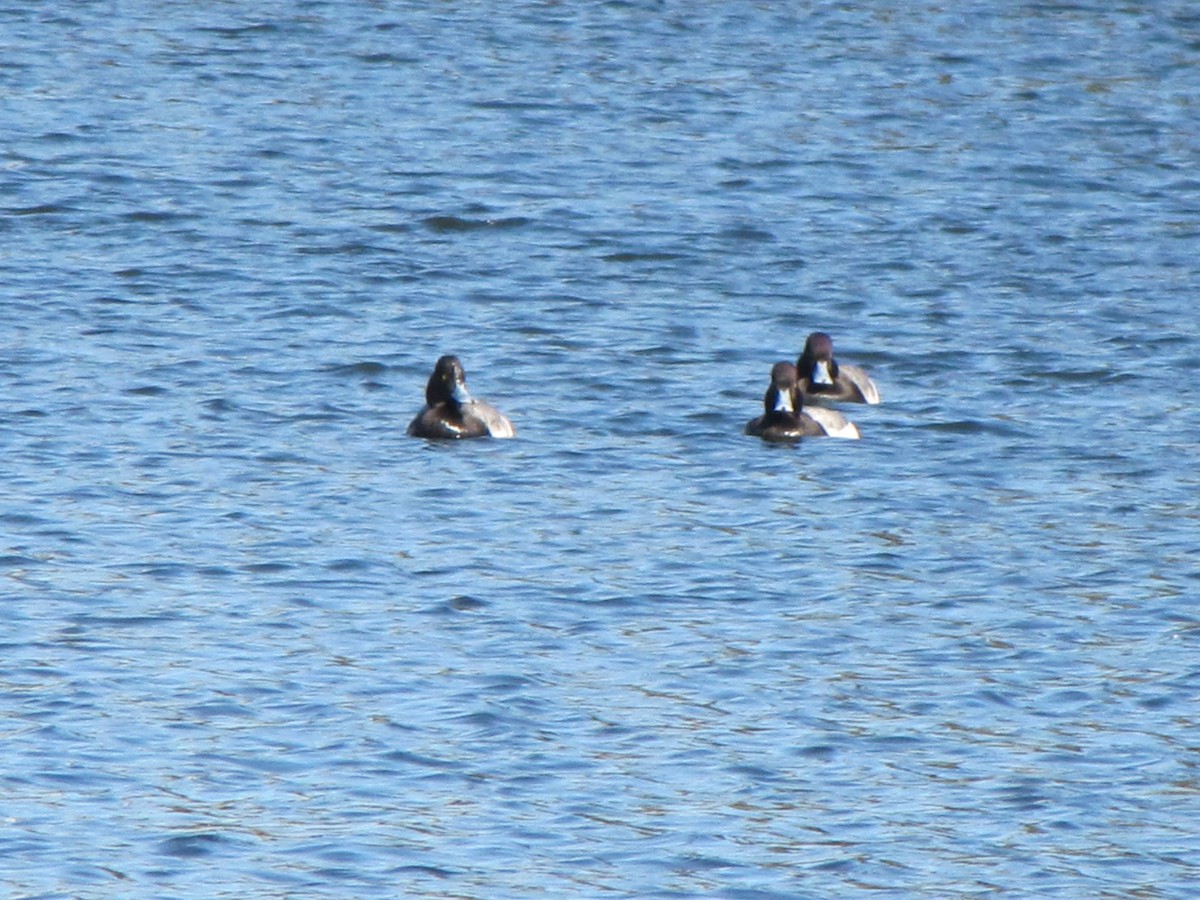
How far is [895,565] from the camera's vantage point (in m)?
14.1

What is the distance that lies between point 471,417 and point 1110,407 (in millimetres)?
4513

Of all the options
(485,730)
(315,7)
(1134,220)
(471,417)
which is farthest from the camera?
(315,7)

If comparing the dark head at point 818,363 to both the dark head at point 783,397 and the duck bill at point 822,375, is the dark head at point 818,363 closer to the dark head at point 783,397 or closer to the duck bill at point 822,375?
the duck bill at point 822,375

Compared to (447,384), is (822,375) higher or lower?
lower

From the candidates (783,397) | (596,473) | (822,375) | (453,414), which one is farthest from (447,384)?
(822,375)

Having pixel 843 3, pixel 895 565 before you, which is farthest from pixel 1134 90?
pixel 895 565

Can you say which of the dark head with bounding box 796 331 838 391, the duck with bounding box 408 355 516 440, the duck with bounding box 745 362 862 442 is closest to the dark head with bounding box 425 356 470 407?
the duck with bounding box 408 355 516 440

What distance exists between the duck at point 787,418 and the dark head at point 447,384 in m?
1.98

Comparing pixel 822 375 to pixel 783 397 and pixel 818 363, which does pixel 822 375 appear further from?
pixel 783 397

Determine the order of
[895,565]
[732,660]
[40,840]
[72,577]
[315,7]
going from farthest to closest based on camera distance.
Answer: [315,7] → [895,565] → [72,577] → [732,660] → [40,840]

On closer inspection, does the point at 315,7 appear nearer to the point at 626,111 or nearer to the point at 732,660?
the point at 626,111

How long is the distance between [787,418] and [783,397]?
5.7 inches

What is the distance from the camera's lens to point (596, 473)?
15.9 meters

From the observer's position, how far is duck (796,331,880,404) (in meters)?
17.7
